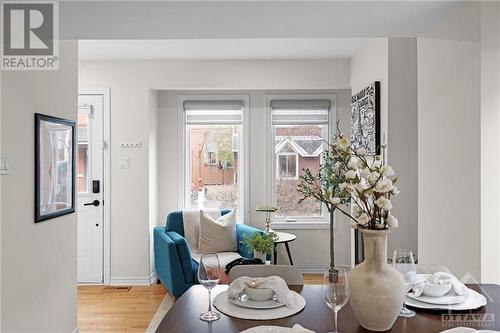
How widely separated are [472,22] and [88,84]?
156 inches

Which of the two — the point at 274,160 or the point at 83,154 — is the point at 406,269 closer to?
the point at 274,160

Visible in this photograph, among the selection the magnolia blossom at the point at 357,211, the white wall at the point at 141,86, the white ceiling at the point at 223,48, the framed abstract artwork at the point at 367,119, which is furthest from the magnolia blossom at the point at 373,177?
the white wall at the point at 141,86

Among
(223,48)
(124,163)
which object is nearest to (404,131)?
(223,48)

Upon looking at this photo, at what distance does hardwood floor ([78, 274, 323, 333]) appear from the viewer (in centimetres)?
346

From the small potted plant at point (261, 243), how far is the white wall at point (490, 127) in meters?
2.18

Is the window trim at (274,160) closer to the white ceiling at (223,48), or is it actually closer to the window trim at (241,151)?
the window trim at (241,151)

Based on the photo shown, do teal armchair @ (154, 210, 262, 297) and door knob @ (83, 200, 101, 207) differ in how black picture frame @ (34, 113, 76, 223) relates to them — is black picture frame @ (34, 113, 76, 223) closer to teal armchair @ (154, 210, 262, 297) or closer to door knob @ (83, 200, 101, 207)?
teal armchair @ (154, 210, 262, 297)

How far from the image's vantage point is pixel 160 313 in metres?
3.75

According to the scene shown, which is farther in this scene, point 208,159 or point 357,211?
point 208,159

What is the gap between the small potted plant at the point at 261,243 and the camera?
3.92m

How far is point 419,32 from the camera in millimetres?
2557

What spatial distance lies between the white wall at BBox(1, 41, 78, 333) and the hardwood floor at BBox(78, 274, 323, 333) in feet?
1.61

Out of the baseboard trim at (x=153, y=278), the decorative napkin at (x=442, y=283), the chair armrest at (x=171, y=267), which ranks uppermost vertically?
the decorative napkin at (x=442, y=283)

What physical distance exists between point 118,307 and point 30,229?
1789 millimetres
